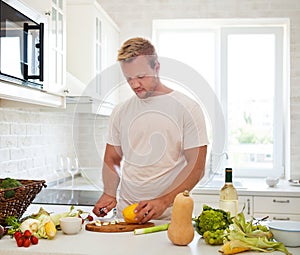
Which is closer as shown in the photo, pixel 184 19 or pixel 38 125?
pixel 38 125

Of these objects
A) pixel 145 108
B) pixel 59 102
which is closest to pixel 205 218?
pixel 145 108

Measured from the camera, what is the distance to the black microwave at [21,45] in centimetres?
200

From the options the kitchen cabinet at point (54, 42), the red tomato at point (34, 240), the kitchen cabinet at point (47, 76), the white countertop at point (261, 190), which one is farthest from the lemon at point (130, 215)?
the white countertop at point (261, 190)

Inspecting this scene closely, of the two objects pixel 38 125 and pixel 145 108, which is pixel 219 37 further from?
pixel 145 108

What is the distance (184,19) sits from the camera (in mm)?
4262

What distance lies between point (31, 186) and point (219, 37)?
9.42ft

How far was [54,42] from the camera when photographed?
270cm

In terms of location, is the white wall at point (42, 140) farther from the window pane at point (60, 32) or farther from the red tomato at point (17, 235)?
the red tomato at point (17, 235)

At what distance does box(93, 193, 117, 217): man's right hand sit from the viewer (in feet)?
6.77

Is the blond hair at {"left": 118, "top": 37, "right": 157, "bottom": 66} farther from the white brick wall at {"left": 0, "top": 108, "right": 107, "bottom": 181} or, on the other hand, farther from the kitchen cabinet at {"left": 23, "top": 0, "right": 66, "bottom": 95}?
the kitchen cabinet at {"left": 23, "top": 0, "right": 66, "bottom": 95}

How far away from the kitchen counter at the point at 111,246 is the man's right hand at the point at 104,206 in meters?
0.26

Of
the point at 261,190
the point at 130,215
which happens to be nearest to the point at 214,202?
the point at 261,190

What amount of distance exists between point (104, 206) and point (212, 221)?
0.56 metres

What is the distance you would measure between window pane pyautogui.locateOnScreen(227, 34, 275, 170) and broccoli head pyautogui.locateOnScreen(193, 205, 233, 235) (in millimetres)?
2691
